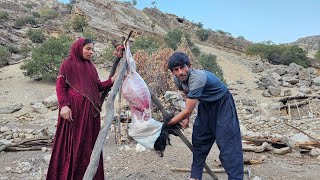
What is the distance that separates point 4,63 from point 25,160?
1162 cm

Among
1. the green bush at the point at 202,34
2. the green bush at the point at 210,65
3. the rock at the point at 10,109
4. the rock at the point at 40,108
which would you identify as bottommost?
the rock at the point at 10,109

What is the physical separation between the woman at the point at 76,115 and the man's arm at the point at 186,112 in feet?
2.48

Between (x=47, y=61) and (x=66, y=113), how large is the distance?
10.0 meters

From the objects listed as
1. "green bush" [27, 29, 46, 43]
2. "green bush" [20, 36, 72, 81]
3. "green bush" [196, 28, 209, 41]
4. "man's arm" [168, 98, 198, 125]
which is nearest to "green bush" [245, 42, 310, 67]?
"green bush" [196, 28, 209, 41]

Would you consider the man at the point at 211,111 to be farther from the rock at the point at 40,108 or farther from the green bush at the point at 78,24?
the green bush at the point at 78,24

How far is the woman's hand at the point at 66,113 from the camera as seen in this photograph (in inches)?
115

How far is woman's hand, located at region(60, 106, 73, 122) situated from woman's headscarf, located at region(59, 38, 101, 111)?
0.20 meters

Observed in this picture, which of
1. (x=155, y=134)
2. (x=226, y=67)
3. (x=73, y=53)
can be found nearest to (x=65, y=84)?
(x=73, y=53)

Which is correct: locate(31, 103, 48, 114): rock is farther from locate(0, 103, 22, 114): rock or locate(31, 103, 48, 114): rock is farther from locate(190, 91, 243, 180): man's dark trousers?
locate(190, 91, 243, 180): man's dark trousers

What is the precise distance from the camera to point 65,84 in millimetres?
3047

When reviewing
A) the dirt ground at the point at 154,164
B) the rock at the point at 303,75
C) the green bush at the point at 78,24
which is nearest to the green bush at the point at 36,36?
the green bush at the point at 78,24

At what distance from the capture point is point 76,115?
304 cm

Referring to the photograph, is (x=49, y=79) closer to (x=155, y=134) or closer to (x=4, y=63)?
(x=4, y=63)

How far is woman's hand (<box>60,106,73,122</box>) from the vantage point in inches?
115
